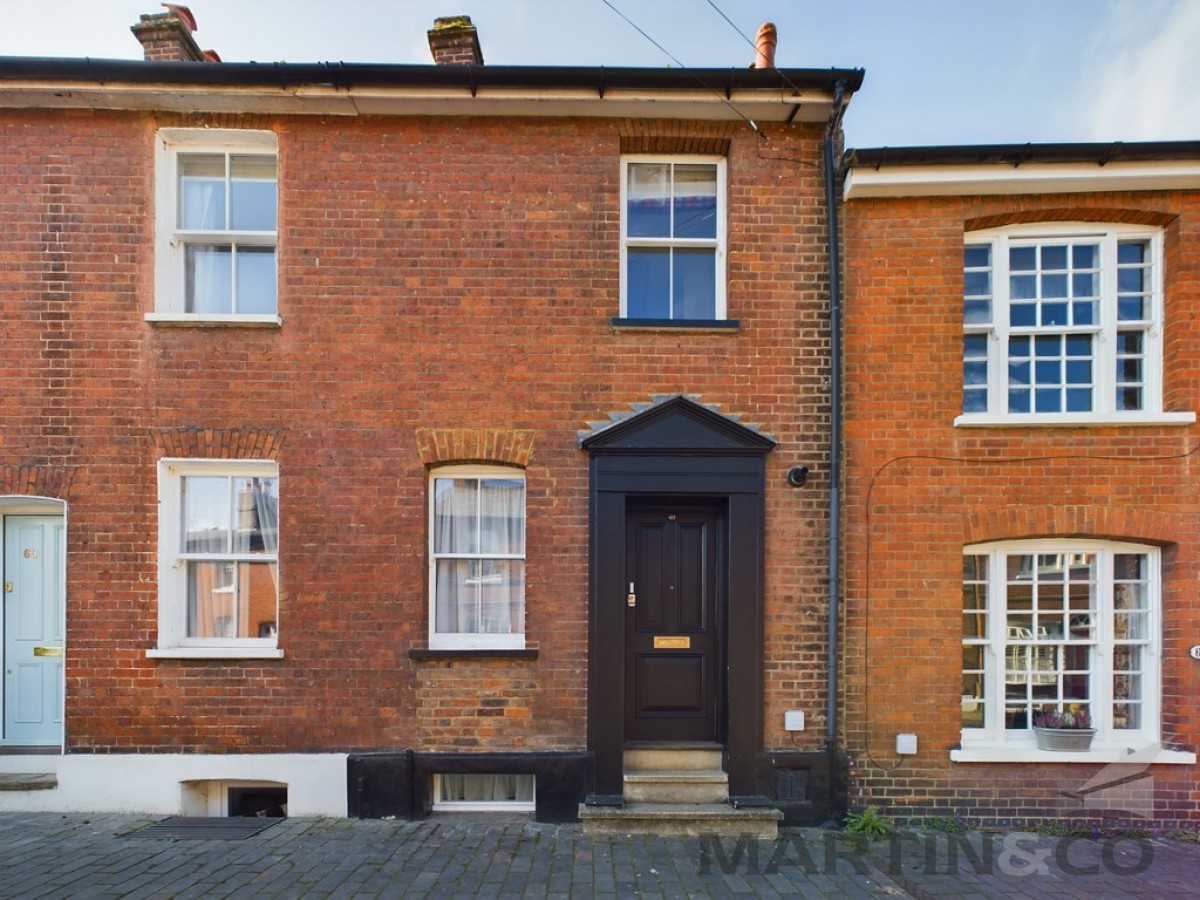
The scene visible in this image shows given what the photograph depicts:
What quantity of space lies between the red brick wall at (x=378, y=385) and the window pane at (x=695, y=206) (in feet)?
0.94

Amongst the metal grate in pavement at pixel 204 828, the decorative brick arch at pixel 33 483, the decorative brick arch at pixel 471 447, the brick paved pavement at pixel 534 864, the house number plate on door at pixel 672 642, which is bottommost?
the metal grate in pavement at pixel 204 828

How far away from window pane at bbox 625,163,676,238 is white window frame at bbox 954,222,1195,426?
291cm

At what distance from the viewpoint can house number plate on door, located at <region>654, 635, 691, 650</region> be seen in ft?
20.0

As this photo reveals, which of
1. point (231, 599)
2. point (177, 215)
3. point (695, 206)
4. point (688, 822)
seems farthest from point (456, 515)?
point (177, 215)

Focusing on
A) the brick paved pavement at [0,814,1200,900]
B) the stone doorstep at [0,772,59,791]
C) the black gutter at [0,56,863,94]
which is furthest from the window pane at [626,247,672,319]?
the stone doorstep at [0,772,59,791]

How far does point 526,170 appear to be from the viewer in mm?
6082

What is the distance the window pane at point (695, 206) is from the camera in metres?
6.34

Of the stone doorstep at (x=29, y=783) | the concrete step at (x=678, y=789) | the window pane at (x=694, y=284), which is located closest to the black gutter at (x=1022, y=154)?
the window pane at (x=694, y=284)

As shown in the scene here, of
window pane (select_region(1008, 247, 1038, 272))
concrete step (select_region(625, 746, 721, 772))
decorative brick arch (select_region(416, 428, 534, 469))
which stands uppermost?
window pane (select_region(1008, 247, 1038, 272))

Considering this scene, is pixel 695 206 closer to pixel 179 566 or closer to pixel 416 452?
pixel 416 452

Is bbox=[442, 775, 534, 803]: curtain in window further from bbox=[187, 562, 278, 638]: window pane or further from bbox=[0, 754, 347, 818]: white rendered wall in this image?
bbox=[187, 562, 278, 638]: window pane

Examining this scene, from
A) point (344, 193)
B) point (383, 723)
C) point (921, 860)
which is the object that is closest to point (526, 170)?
point (344, 193)

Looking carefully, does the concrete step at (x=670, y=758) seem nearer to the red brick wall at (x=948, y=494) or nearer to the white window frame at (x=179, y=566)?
the red brick wall at (x=948, y=494)

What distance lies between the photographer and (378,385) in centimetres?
597
